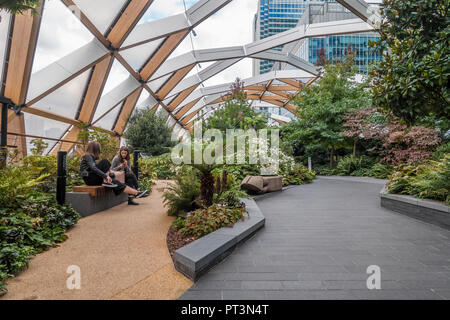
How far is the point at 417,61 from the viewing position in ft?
9.74

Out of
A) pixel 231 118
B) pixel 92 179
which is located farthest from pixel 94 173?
pixel 231 118

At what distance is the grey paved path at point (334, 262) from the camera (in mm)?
1916

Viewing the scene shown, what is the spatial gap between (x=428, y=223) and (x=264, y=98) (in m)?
27.2

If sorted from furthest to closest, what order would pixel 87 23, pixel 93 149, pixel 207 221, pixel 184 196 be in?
pixel 87 23, pixel 93 149, pixel 184 196, pixel 207 221

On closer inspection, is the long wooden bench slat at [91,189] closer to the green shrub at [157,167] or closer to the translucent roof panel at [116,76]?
the green shrub at [157,167]

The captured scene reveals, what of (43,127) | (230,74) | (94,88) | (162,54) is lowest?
(43,127)

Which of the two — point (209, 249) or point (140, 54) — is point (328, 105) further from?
point (209, 249)

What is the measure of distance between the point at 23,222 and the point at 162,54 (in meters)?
12.4

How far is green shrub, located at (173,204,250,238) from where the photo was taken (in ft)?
10.0

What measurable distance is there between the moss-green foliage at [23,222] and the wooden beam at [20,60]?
468 centimetres

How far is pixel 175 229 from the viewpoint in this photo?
3.44 metres

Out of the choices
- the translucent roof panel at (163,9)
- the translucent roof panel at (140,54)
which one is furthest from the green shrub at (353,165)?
the translucent roof panel at (140,54)
